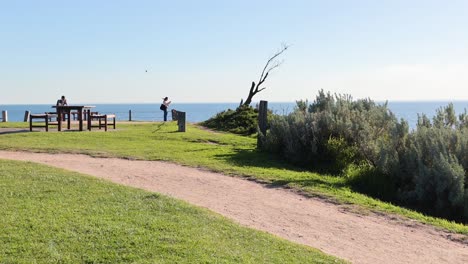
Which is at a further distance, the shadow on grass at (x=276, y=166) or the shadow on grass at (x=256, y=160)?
the shadow on grass at (x=256, y=160)

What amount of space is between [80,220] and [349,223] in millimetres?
3919

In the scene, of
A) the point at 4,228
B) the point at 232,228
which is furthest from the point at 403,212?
the point at 4,228

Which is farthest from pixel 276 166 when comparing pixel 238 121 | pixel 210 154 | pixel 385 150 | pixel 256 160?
pixel 238 121

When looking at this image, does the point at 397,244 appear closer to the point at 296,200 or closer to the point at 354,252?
the point at 354,252

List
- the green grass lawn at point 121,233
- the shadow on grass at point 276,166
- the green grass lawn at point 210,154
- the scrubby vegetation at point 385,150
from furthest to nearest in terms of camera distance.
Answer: the shadow on grass at point 276,166 → the scrubby vegetation at point 385,150 → the green grass lawn at point 210,154 → the green grass lawn at point 121,233

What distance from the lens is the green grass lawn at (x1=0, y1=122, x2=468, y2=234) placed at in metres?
9.34

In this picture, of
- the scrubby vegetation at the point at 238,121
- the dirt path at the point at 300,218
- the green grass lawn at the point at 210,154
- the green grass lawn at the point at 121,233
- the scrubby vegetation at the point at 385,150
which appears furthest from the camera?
the scrubby vegetation at the point at 238,121

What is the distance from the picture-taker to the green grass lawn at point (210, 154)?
934cm

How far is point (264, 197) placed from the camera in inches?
363

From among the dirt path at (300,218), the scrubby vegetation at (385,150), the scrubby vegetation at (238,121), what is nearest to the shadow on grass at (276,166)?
the scrubby vegetation at (385,150)

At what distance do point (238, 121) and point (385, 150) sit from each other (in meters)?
16.0

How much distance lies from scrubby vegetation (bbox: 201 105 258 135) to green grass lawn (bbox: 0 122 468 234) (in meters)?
6.21

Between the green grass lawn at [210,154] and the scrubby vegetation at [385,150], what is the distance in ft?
2.55

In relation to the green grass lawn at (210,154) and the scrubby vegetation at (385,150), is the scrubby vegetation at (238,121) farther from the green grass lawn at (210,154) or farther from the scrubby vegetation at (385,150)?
the scrubby vegetation at (385,150)
